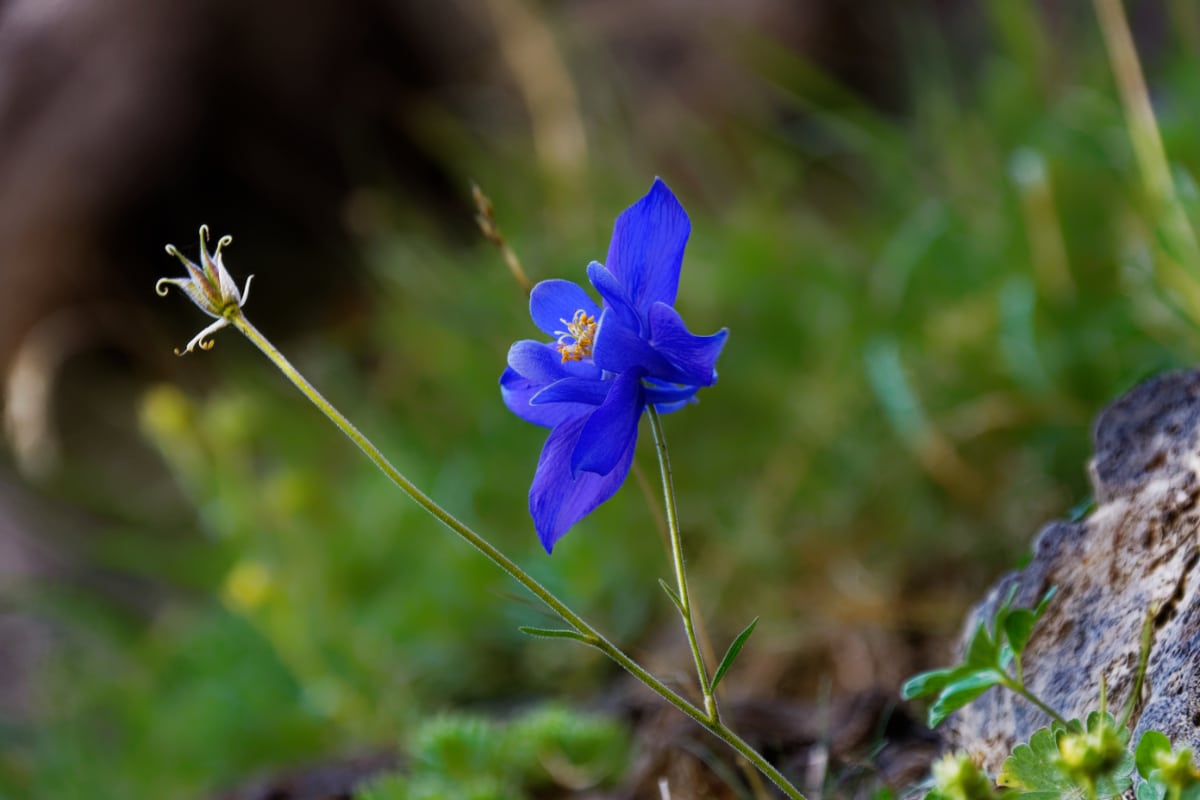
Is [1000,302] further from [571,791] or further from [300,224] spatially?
[300,224]

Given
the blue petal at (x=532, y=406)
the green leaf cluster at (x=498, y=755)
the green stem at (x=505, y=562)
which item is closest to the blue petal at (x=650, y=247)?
the blue petal at (x=532, y=406)

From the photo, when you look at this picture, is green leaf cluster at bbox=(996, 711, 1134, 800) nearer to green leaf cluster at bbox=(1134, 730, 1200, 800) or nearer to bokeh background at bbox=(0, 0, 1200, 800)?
green leaf cluster at bbox=(1134, 730, 1200, 800)

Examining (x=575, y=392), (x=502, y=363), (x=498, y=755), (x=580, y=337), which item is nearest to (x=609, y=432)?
(x=575, y=392)

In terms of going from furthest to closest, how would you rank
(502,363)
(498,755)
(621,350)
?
1. (502,363)
2. (498,755)
3. (621,350)

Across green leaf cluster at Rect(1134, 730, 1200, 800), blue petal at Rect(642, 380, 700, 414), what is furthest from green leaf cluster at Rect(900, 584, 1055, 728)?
blue petal at Rect(642, 380, 700, 414)

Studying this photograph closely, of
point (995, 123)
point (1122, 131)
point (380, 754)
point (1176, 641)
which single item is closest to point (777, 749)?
point (1176, 641)

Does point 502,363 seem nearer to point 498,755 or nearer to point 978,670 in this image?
point 498,755

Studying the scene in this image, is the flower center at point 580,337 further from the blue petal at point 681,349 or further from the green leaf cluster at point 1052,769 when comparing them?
the green leaf cluster at point 1052,769
